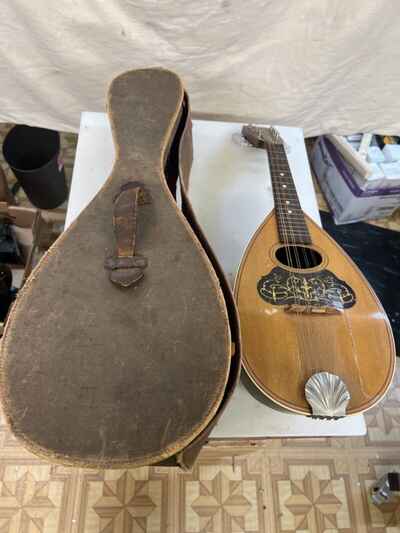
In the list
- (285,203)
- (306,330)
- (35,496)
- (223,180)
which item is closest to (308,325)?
(306,330)

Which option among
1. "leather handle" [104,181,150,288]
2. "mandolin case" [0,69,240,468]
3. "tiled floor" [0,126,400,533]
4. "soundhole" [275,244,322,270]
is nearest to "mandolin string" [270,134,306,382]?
"soundhole" [275,244,322,270]

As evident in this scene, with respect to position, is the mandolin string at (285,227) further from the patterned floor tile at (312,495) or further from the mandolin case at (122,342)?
the patterned floor tile at (312,495)

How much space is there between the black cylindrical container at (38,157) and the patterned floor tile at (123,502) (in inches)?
33.2

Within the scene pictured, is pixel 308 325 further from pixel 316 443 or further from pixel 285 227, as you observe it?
pixel 316 443

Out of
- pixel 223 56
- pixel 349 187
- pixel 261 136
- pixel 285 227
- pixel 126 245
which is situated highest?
pixel 223 56

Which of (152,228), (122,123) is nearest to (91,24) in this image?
(122,123)

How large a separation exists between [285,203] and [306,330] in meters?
0.27

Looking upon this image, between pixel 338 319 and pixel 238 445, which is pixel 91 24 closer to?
pixel 338 319

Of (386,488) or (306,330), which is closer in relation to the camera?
(306,330)

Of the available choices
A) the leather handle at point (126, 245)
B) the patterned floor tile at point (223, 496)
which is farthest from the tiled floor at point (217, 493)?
the leather handle at point (126, 245)

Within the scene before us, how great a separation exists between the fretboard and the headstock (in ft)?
0.07

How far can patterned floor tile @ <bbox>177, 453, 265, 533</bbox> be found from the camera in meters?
0.84

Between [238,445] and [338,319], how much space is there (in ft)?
1.70

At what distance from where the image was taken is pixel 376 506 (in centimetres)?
89
